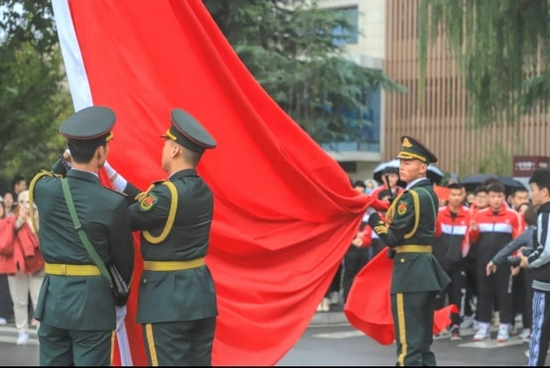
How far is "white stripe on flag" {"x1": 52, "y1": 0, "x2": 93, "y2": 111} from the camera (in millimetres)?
7379

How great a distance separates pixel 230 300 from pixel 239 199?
0.76 m

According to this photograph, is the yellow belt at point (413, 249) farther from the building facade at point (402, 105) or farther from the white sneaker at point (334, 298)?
the building facade at point (402, 105)

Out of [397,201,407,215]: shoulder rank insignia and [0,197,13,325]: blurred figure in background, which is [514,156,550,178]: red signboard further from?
[397,201,407,215]: shoulder rank insignia

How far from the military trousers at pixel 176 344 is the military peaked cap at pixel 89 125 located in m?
1.17

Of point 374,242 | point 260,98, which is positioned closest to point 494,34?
point 374,242

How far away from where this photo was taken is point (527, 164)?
71.5 ft

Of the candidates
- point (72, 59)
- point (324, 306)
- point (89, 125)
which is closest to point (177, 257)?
point (89, 125)

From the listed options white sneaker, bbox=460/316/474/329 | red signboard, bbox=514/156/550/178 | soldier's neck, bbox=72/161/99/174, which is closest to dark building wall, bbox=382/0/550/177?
red signboard, bbox=514/156/550/178

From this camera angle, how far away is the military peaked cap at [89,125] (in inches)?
242

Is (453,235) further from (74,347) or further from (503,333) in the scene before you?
(74,347)

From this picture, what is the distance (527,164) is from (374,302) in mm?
13512

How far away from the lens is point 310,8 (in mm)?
→ 25703

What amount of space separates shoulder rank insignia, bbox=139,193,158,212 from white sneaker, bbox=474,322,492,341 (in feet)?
26.3

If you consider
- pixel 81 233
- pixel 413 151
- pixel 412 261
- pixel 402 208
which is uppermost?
pixel 413 151
